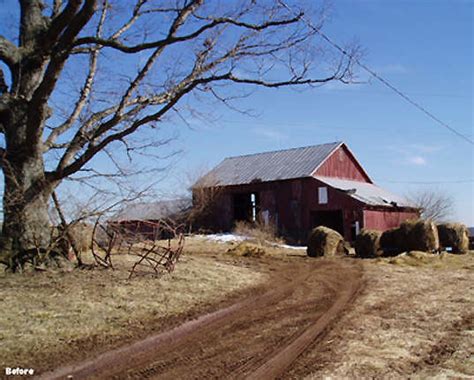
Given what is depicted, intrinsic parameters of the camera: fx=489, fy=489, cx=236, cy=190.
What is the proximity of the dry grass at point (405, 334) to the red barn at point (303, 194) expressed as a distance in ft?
62.9

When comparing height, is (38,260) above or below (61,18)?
below

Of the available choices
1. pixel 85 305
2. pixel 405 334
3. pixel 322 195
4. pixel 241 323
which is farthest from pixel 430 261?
pixel 322 195

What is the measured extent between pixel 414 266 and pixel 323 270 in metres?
3.23

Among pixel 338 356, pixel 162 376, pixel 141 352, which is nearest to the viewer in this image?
pixel 162 376

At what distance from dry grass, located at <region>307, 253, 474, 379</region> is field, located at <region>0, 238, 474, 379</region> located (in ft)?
0.04

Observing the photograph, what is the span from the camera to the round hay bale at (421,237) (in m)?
17.6

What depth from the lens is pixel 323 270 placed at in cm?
1267

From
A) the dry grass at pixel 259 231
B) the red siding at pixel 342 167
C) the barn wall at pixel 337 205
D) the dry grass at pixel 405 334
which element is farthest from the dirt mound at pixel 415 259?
the red siding at pixel 342 167

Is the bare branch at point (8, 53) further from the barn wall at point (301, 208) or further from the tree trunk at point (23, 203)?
the barn wall at point (301, 208)

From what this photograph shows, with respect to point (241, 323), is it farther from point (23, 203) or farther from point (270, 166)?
point (270, 166)

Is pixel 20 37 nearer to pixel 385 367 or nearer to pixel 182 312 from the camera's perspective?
pixel 182 312

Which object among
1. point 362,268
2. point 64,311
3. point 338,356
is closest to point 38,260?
point 64,311

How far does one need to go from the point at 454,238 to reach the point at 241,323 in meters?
15.4

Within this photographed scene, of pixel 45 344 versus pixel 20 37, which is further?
pixel 20 37
